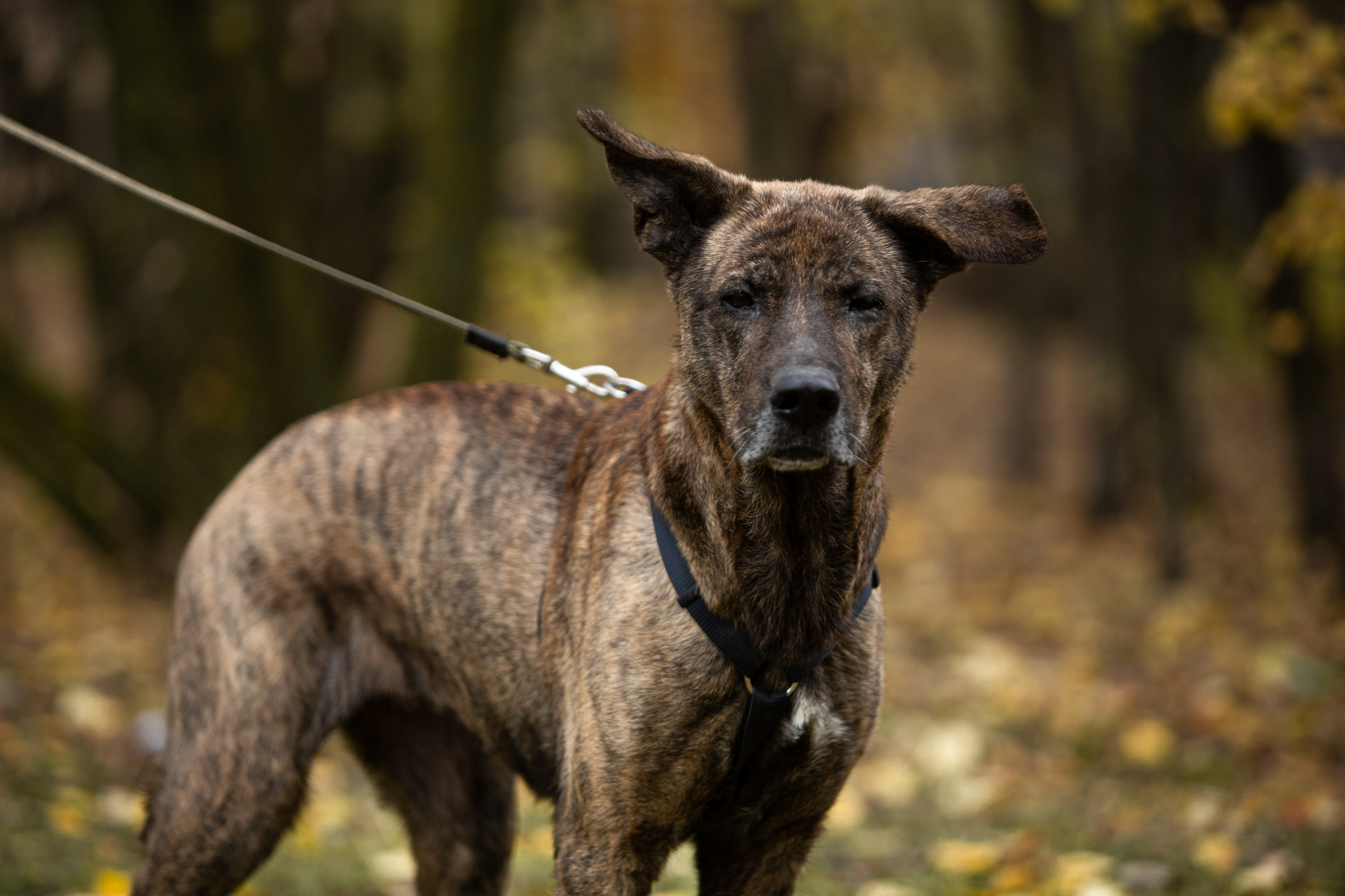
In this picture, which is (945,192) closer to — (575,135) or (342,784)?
(342,784)

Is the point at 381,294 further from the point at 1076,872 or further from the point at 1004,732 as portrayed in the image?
the point at 1004,732

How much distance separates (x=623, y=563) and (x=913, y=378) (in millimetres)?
896

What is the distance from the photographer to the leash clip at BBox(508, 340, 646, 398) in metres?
3.96

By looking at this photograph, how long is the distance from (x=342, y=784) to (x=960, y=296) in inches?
678

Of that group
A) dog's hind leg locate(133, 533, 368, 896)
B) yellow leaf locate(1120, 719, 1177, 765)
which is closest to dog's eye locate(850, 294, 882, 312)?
dog's hind leg locate(133, 533, 368, 896)

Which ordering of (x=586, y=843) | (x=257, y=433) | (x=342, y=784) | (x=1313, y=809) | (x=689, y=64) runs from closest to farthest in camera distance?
(x=586, y=843) → (x=1313, y=809) → (x=342, y=784) → (x=257, y=433) → (x=689, y=64)

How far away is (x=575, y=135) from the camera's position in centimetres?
1548

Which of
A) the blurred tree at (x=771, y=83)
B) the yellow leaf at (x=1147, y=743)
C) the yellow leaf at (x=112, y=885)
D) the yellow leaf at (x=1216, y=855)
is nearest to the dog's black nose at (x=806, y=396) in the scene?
the yellow leaf at (x=112, y=885)

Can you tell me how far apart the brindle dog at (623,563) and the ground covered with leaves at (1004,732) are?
73cm

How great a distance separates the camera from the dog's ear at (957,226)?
2924 mm

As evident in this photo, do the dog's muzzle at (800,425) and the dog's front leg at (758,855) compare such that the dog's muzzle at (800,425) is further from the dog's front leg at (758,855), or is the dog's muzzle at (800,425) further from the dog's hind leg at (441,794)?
the dog's hind leg at (441,794)

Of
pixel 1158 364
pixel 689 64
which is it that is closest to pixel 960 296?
pixel 689 64

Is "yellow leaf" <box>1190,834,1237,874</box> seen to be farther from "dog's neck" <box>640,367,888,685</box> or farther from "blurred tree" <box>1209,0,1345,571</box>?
"blurred tree" <box>1209,0,1345,571</box>

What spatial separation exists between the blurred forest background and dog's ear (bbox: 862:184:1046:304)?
2487 mm
